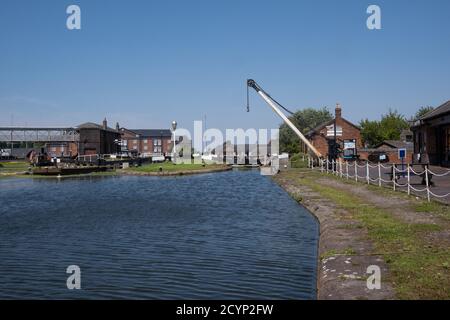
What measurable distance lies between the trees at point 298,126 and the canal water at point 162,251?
62.6 metres

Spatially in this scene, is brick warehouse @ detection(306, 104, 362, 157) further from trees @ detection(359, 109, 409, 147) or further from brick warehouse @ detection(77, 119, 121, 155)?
brick warehouse @ detection(77, 119, 121, 155)

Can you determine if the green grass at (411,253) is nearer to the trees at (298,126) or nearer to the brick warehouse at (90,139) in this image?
the trees at (298,126)

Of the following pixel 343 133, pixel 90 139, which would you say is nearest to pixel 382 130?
pixel 343 133

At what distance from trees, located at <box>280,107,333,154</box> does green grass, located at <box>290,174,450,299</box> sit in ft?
225

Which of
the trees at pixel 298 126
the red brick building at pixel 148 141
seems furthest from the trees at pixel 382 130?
the red brick building at pixel 148 141

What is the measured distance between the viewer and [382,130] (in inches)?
3922

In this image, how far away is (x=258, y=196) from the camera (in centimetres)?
3691

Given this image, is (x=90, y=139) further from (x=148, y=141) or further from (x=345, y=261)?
(x=345, y=261)

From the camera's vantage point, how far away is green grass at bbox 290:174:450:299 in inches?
388

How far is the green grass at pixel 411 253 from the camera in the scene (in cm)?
987

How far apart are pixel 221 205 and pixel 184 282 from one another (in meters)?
18.4
